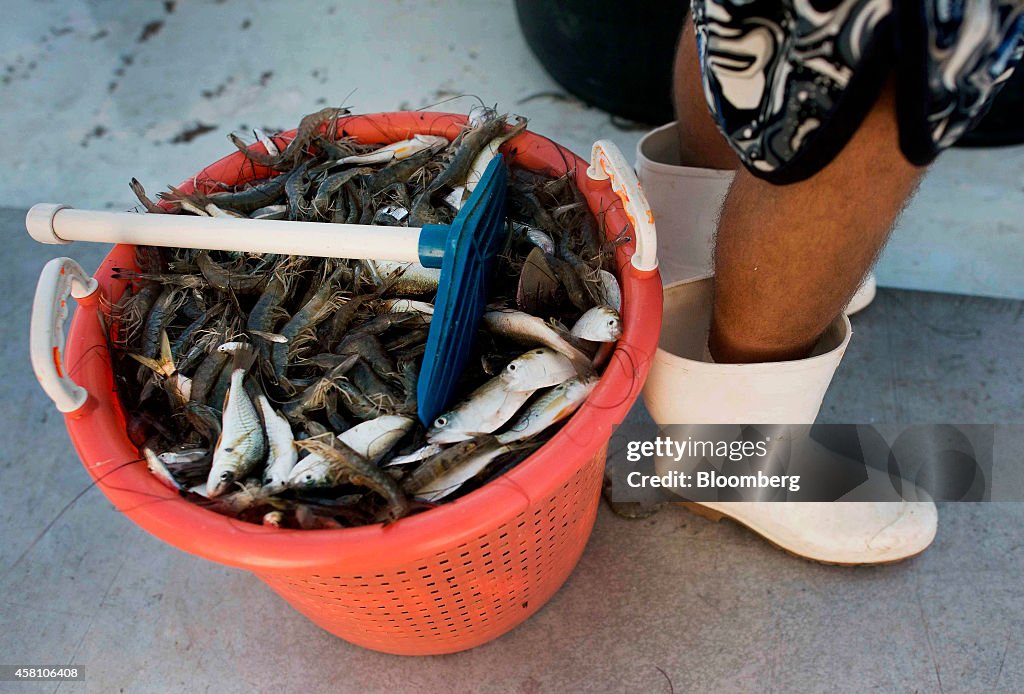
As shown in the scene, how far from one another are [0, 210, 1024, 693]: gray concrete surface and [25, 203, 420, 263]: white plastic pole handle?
82cm

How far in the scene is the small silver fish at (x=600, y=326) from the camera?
118 centimetres

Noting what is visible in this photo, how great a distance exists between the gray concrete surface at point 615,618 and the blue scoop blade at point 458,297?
0.64m

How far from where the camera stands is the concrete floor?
147cm

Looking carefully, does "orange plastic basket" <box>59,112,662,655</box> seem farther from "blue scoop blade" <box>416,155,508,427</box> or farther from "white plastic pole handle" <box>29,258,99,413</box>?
"blue scoop blade" <box>416,155,508,427</box>

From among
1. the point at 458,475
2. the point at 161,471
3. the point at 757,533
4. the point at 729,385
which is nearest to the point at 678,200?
the point at 729,385

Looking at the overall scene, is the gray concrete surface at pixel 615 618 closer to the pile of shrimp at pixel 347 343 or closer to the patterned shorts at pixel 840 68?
the pile of shrimp at pixel 347 343

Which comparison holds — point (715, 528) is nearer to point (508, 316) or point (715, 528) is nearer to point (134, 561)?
point (508, 316)

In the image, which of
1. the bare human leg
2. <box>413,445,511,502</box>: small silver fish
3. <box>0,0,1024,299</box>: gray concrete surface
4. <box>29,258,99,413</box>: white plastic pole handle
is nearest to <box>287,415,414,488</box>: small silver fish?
<box>413,445,511,502</box>: small silver fish

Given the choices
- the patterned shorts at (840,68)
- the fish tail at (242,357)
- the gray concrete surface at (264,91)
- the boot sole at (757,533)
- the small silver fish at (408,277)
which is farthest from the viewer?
the gray concrete surface at (264,91)

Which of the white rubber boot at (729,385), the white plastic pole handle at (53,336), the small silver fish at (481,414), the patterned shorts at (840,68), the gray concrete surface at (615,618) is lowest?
the gray concrete surface at (615,618)

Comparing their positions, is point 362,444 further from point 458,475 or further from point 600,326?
point 600,326

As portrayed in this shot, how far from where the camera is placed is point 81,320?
1287 millimetres

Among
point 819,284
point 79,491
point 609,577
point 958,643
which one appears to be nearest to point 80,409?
point 79,491

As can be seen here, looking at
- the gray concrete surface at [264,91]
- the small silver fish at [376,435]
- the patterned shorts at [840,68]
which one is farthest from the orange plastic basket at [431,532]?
the gray concrete surface at [264,91]
